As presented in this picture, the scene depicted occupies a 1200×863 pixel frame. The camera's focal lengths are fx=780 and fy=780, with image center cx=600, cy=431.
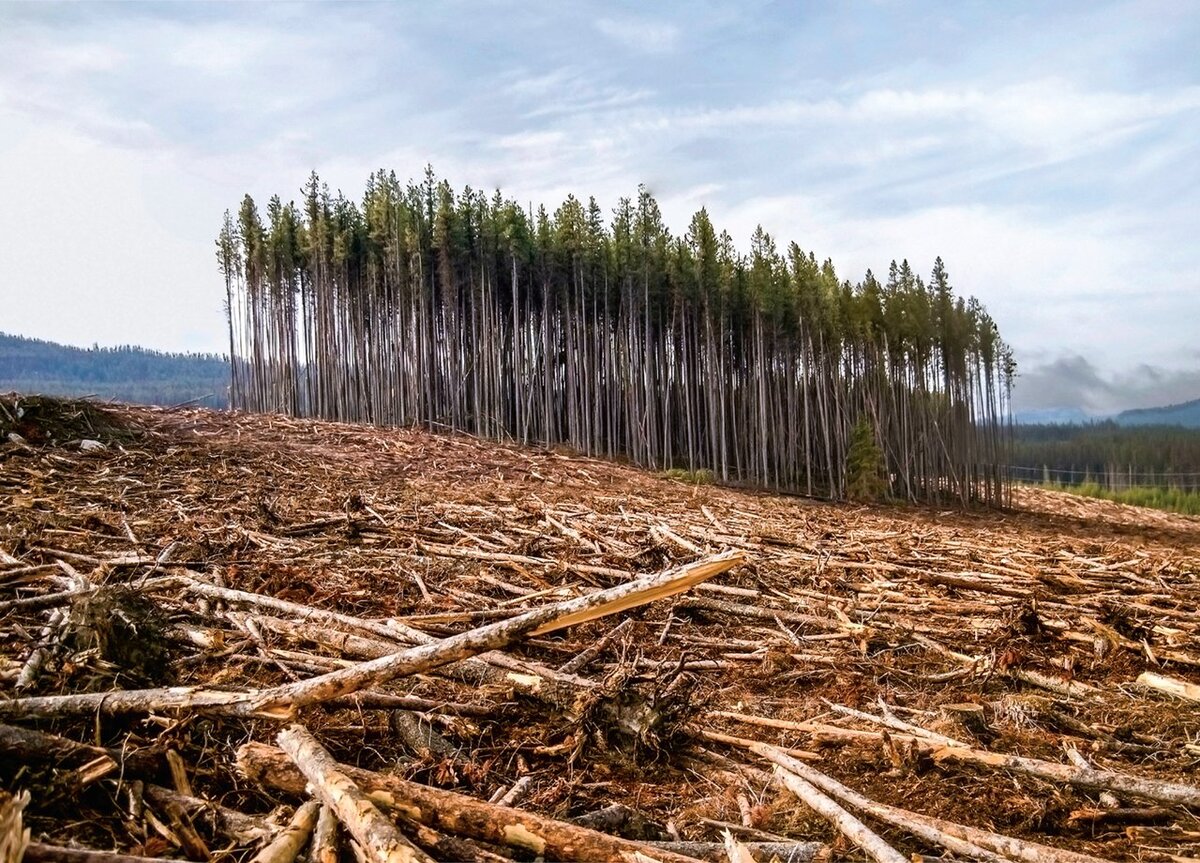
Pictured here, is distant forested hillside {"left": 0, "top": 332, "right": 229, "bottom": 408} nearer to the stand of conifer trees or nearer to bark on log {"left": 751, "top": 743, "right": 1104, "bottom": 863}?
the stand of conifer trees

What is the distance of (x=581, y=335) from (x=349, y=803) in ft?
84.2

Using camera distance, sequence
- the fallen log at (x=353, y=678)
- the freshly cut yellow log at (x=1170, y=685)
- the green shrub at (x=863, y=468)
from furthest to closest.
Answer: the green shrub at (x=863, y=468), the freshly cut yellow log at (x=1170, y=685), the fallen log at (x=353, y=678)

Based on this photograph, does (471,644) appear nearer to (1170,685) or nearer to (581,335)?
(1170,685)

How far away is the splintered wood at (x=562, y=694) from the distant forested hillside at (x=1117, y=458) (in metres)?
59.8

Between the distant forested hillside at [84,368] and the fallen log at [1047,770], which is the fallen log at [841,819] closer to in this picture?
the fallen log at [1047,770]

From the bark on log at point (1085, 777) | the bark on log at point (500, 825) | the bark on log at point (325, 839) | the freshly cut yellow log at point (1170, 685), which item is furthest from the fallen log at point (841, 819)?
the freshly cut yellow log at point (1170, 685)

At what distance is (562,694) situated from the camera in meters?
3.84

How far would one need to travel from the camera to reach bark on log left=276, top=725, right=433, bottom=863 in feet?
7.13

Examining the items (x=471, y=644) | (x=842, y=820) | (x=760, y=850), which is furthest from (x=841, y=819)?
(x=471, y=644)

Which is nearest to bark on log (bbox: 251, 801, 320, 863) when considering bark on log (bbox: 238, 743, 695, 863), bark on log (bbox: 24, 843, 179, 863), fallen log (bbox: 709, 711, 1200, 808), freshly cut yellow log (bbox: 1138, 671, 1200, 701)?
bark on log (bbox: 238, 743, 695, 863)

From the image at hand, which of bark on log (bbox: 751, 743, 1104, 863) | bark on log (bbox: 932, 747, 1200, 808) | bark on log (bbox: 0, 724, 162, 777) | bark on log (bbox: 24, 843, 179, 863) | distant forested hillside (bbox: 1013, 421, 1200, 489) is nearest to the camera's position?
bark on log (bbox: 24, 843, 179, 863)

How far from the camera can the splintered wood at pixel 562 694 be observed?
2.68 metres

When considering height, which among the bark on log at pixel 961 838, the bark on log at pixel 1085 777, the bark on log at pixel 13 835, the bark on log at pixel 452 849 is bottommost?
the bark on log at pixel 1085 777

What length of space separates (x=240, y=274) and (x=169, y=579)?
101 ft
